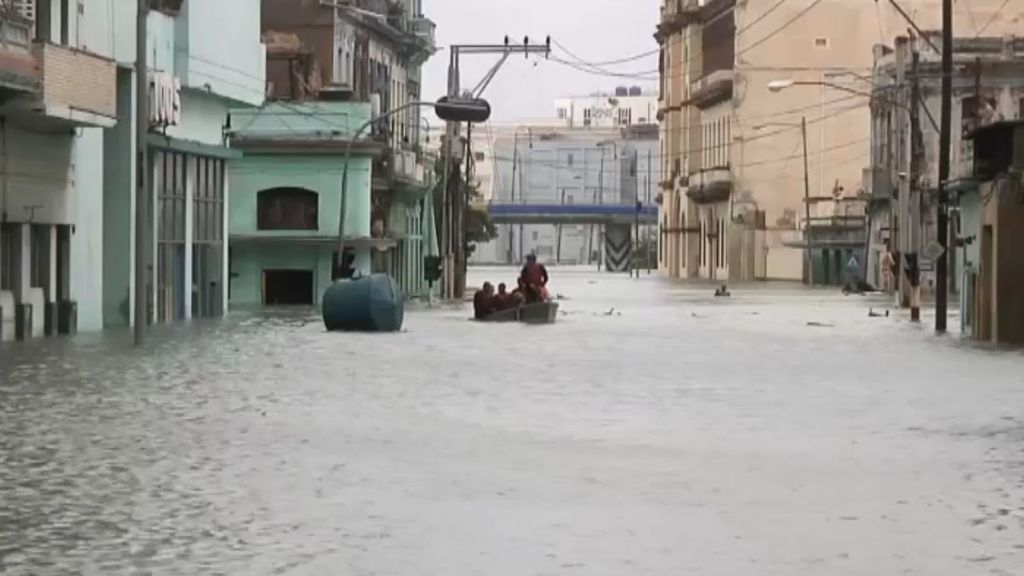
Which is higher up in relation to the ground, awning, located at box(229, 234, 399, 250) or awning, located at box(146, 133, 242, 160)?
awning, located at box(146, 133, 242, 160)

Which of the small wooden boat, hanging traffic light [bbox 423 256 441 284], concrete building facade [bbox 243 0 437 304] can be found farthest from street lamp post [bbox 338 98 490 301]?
the small wooden boat

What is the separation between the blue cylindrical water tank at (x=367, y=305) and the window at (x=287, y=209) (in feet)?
90.6

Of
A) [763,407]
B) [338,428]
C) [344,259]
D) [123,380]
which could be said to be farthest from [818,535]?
[344,259]

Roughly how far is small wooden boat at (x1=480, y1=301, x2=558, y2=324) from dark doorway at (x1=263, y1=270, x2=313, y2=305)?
2021 cm

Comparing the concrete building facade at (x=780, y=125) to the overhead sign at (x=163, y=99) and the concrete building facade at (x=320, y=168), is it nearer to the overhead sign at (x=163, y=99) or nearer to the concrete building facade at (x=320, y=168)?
the concrete building facade at (x=320, y=168)

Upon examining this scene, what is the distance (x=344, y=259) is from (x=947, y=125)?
26.3 m

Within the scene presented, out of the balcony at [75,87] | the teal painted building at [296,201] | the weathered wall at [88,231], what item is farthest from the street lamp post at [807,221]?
the balcony at [75,87]

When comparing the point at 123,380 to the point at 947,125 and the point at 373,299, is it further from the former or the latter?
the point at 947,125

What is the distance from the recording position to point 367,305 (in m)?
46.7

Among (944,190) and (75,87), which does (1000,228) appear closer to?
(944,190)

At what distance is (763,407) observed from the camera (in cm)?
2528

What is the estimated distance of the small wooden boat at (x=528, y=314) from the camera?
5466cm

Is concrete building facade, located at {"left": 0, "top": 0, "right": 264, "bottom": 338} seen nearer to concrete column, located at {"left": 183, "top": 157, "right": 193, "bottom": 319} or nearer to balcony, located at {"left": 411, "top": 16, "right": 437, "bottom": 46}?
concrete column, located at {"left": 183, "top": 157, "right": 193, "bottom": 319}

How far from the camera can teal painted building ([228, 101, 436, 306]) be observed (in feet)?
242
